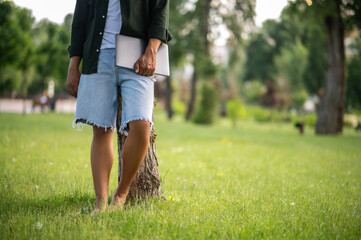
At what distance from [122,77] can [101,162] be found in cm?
71

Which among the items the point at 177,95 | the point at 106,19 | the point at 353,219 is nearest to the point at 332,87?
the point at 353,219

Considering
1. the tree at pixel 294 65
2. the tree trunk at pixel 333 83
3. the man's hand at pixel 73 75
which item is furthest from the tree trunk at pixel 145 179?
the tree at pixel 294 65

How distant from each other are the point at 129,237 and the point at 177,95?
50630mm

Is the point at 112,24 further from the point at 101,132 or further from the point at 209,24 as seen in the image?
the point at 209,24

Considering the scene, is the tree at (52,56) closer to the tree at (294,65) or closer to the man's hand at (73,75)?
the man's hand at (73,75)

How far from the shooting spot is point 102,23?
93.1 inches

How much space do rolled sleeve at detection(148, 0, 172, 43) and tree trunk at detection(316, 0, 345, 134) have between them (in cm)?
1401

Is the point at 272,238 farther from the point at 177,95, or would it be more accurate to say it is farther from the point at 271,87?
the point at 177,95

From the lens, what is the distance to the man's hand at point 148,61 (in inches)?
91.2

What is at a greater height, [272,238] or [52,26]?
[52,26]

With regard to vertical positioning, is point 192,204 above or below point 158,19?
below

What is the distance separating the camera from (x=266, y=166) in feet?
18.4

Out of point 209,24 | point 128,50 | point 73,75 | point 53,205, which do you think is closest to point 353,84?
point 209,24

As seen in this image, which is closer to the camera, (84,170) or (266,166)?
(84,170)
